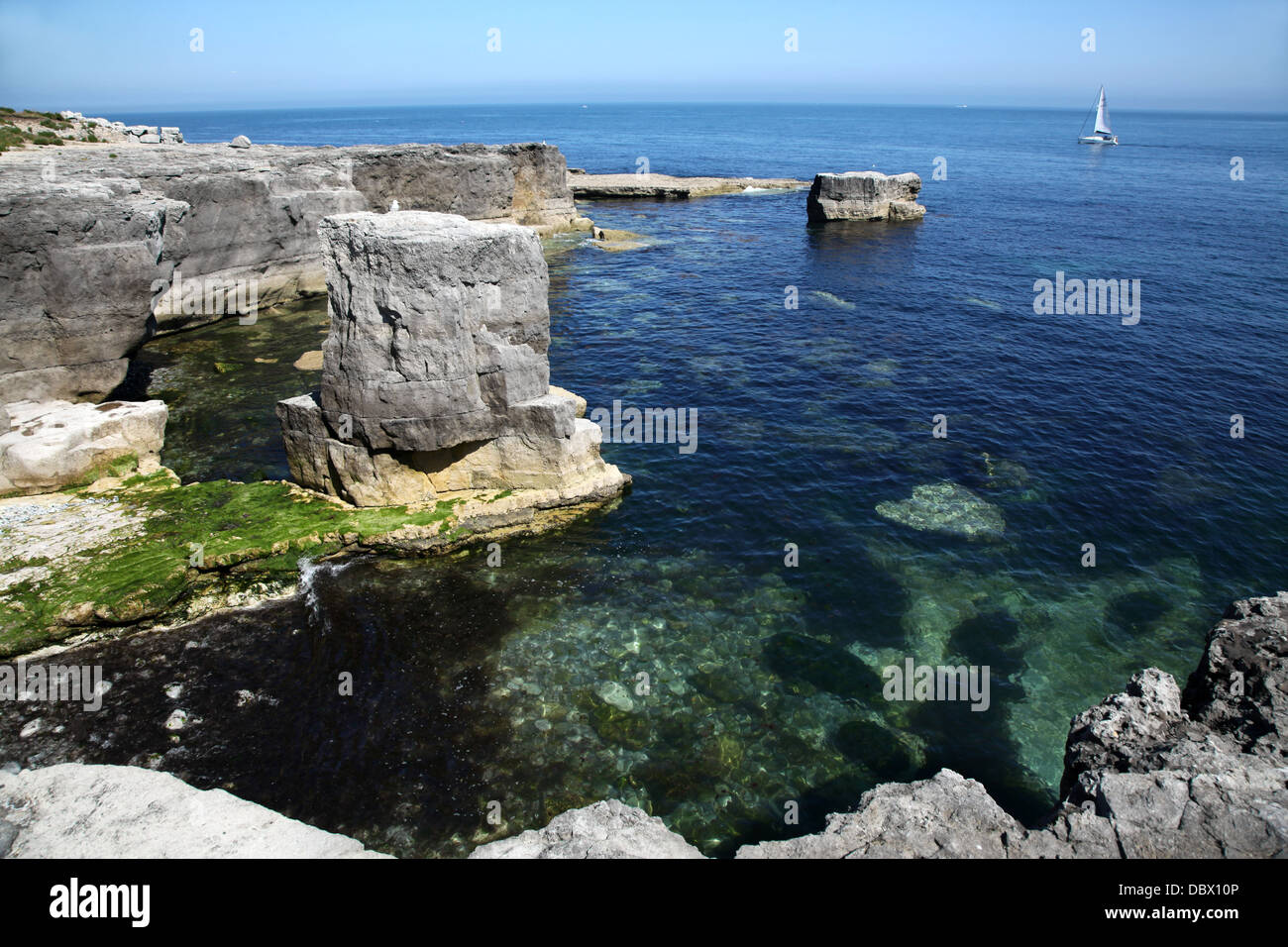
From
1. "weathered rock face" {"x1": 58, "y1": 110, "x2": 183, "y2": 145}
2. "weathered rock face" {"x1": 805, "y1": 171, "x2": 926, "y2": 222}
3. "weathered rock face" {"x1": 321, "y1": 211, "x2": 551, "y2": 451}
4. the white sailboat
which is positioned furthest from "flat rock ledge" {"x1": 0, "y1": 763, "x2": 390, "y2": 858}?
the white sailboat

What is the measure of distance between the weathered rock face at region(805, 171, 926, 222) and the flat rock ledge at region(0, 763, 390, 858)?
6960cm

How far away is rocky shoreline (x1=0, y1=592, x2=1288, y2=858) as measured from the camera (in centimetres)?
915

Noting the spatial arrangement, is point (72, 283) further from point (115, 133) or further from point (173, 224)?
point (115, 133)

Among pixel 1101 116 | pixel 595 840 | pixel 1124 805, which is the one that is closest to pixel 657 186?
pixel 1124 805

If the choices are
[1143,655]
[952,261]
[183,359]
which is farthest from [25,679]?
[952,261]

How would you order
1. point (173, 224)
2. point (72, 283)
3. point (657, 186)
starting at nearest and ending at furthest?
point (72, 283), point (173, 224), point (657, 186)

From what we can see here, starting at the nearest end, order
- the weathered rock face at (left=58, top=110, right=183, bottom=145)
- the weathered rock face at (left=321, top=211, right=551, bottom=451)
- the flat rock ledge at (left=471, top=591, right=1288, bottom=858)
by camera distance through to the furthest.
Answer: the flat rock ledge at (left=471, top=591, right=1288, bottom=858), the weathered rock face at (left=321, top=211, right=551, bottom=451), the weathered rock face at (left=58, top=110, right=183, bottom=145)

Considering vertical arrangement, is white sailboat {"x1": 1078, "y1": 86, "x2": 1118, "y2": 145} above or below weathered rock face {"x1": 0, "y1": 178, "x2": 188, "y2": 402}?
above

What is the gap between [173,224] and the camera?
31391 millimetres

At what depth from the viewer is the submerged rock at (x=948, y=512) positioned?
2253cm

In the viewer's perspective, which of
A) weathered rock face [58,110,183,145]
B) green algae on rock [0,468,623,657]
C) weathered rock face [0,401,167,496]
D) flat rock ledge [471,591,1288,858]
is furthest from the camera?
weathered rock face [58,110,183,145]

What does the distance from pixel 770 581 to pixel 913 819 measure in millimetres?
10141

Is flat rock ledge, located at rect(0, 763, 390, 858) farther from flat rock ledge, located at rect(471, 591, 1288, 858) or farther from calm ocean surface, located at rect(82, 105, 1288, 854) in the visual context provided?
calm ocean surface, located at rect(82, 105, 1288, 854)

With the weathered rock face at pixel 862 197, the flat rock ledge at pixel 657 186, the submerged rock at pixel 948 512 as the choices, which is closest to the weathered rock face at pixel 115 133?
the flat rock ledge at pixel 657 186
